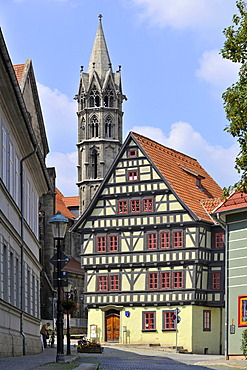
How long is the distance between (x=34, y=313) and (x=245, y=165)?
17.4 m

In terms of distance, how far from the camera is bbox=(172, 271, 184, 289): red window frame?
194ft

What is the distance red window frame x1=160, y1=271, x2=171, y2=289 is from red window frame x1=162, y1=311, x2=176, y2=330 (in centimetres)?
168

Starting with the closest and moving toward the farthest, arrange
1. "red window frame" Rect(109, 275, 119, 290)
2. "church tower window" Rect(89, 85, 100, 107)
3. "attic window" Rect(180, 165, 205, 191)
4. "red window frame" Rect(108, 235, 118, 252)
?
"red window frame" Rect(109, 275, 119, 290) → "red window frame" Rect(108, 235, 118, 252) → "attic window" Rect(180, 165, 205, 191) → "church tower window" Rect(89, 85, 100, 107)

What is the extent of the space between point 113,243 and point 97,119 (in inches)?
2160

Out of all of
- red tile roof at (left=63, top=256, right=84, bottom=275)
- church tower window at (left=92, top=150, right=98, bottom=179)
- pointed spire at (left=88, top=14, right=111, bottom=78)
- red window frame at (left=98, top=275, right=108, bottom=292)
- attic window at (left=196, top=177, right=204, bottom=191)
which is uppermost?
pointed spire at (left=88, top=14, right=111, bottom=78)

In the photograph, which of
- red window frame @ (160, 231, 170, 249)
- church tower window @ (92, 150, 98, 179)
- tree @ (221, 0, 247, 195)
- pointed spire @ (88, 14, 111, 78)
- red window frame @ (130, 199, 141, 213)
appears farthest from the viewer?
pointed spire @ (88, 14, 111, 78)

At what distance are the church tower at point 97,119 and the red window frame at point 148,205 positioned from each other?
48.5 meters

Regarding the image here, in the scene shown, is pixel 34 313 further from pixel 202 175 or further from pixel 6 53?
pixel 202 175

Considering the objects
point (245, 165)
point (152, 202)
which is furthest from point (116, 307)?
point (245, 165)

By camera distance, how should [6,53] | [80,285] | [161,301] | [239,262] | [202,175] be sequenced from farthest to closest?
[80,285], [202,175], [161,301], [239,262], [6,53]

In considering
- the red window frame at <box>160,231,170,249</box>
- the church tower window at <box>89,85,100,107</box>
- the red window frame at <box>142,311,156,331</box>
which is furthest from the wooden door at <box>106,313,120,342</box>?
the church tower window at <box>89,85,100,107</box>

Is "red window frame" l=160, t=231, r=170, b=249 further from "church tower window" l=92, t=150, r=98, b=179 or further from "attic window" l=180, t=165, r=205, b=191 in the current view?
"church tower window" l=92, t=150, r=98, b=179

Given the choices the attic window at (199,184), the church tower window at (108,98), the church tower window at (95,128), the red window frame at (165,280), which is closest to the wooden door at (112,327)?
the red window frame at (165,280)

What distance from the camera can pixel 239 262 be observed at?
37438mm
